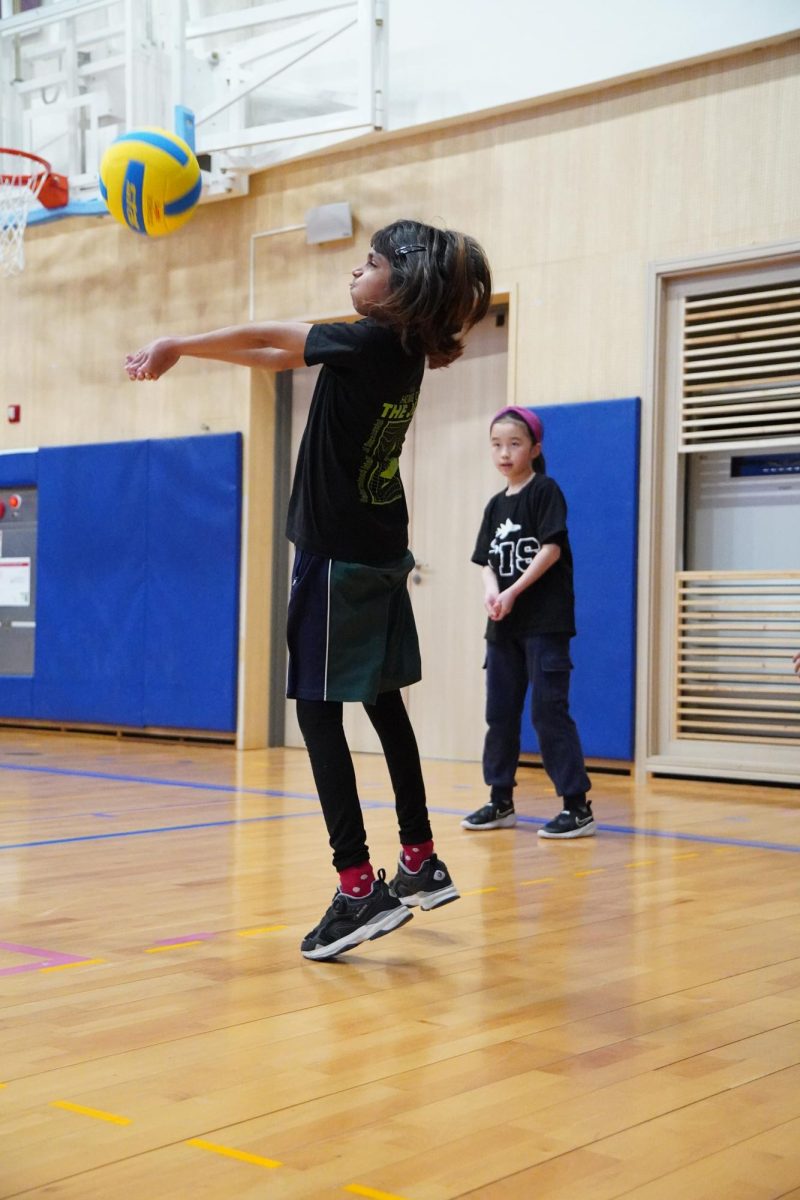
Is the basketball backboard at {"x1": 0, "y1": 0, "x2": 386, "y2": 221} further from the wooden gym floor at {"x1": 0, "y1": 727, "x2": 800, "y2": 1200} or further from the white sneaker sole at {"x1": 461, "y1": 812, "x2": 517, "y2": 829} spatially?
the wooden gym floor at {"x1": 0, "y1": 727, "x2": 800, "y2": 1200}

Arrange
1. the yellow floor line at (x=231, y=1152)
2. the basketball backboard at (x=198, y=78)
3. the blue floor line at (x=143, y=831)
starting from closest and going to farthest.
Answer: the yellow floor line at (x=231, y=1152) → the blue floor line at (x=143, y=831) → the basketball backboard at (x=198, y=78)

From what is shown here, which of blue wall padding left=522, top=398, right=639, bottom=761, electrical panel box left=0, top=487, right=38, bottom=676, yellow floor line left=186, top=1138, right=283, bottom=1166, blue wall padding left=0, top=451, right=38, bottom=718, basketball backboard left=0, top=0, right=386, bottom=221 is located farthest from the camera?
electrical panel box left=0, top=487, right=38, bottom=676

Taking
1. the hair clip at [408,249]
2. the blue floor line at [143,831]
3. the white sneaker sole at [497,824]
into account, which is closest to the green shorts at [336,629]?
the hair clip at [408,249]

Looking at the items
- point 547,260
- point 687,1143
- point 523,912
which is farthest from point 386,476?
point 547,260

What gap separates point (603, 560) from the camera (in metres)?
6.05

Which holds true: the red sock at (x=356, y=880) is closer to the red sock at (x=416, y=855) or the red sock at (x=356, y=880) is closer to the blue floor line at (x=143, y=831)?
the red sock at (x=416, y=855)

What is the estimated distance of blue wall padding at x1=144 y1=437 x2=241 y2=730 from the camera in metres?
7.32

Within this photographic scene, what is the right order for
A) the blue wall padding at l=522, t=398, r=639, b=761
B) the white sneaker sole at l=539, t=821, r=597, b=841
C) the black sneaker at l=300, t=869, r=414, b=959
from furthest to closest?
the blue wall padding at l=522, t=398, r=639, b=761
the white sneaker sole at l=539, t=821, r=597, b=841
the black sneaker at l=300, t=869, r=414, b=959

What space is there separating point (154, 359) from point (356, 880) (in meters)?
0.97

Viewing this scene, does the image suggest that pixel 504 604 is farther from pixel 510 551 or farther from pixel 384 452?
pixel 384 452

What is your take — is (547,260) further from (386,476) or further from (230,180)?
(386,476)

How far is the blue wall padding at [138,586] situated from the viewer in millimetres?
7359

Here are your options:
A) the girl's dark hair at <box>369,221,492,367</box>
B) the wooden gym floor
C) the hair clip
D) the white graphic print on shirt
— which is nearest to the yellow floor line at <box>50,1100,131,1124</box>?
the wooden gym floor

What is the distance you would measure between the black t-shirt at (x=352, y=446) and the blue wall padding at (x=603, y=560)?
358 cm
